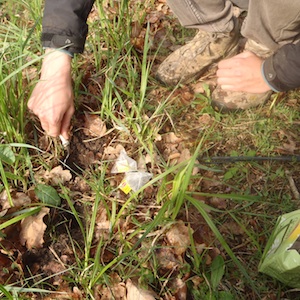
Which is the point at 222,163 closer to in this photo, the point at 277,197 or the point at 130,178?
the point at 277,197

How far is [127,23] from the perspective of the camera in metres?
1.96

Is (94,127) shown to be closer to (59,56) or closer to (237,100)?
(59,56)

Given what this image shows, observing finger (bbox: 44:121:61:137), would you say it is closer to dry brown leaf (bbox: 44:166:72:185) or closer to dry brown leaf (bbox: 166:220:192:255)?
dry brown leaf (bbox: 44:166:72:185)

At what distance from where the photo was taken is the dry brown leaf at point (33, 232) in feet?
4.46

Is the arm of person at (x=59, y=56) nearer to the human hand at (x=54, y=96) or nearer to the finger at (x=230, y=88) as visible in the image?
the human hand at (x=54, y=96)

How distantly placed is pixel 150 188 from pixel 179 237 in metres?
0.27


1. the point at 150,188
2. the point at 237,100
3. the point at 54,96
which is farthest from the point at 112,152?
the point at 237,100

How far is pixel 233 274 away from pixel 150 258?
0.35 m

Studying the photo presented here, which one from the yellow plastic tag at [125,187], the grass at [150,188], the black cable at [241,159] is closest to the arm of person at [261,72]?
the grass at [150,188]

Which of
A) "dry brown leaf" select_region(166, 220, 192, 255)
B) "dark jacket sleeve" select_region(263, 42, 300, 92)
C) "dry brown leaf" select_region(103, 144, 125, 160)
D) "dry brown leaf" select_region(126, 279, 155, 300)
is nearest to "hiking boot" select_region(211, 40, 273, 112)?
"dark jacket sleeve" select_region(263, 42, 300, 92)

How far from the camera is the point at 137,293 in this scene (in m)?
1.29

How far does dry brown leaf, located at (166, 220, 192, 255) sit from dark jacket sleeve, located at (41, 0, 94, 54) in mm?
864

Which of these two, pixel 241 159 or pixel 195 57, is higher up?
pixel 195 57

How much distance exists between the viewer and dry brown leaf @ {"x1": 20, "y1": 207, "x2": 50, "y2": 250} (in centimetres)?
136
